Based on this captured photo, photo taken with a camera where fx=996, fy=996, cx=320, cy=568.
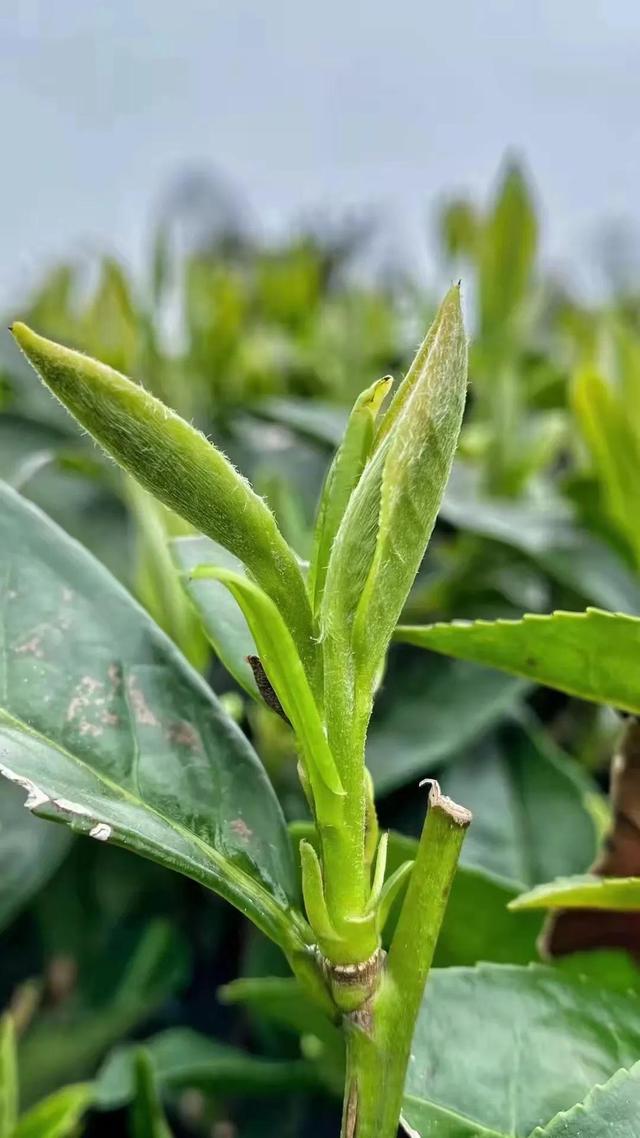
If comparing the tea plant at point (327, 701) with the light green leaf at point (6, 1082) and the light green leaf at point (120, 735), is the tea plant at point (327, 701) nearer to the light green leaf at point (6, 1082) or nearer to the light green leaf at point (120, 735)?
the light green leaf at point (120, 735)

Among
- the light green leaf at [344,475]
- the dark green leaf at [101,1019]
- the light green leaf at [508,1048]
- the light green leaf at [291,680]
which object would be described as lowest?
the dark green leaf at [101,1019]

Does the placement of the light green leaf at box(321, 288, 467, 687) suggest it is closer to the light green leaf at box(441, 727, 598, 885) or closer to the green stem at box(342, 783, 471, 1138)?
the green stem at box(342, 783, 471, 1138)

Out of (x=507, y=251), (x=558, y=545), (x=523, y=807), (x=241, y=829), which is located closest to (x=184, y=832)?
(x=241, y=829)

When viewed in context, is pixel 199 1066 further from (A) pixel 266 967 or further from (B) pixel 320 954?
(B) pixel 320 954

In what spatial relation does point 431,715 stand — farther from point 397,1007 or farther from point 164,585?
point 397,1007

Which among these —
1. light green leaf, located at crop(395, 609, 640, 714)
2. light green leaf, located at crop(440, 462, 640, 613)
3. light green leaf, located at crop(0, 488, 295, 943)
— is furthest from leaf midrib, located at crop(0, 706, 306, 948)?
light green leaf, located at crop(440, 462, 640, 613)

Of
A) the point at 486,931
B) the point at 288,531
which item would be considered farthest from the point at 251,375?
the point at 486,931

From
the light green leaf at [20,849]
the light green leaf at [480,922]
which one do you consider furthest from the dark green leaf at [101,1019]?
the light green leaf at [480,922]
